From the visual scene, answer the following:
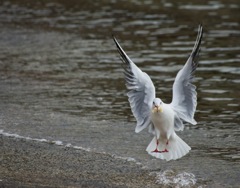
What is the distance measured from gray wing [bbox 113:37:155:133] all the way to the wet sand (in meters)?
0.72

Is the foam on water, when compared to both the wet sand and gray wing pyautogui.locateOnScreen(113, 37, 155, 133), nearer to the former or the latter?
the wet sand

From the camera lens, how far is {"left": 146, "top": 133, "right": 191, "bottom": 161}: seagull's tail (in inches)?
367

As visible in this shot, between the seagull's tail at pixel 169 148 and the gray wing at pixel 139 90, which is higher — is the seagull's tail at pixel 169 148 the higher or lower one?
the lower one

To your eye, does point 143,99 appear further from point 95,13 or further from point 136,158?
point 95,13

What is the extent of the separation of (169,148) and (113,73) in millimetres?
5664

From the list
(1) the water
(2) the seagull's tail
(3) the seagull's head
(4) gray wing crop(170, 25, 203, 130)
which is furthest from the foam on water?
(4) gray wing crop(170, 25, 203, 130)

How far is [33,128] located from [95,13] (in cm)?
1108

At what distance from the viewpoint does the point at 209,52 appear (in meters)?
16.6

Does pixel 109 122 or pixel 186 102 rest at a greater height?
pixel 186 102

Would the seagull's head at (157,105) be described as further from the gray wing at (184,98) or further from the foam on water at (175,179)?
the foam on water at (175,179)

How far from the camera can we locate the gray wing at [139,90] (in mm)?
9555

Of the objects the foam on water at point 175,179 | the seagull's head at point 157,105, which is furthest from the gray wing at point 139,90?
the foam on water at point 175,179

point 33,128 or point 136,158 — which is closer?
point 136,158

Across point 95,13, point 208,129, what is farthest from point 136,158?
Result: point 95,13
